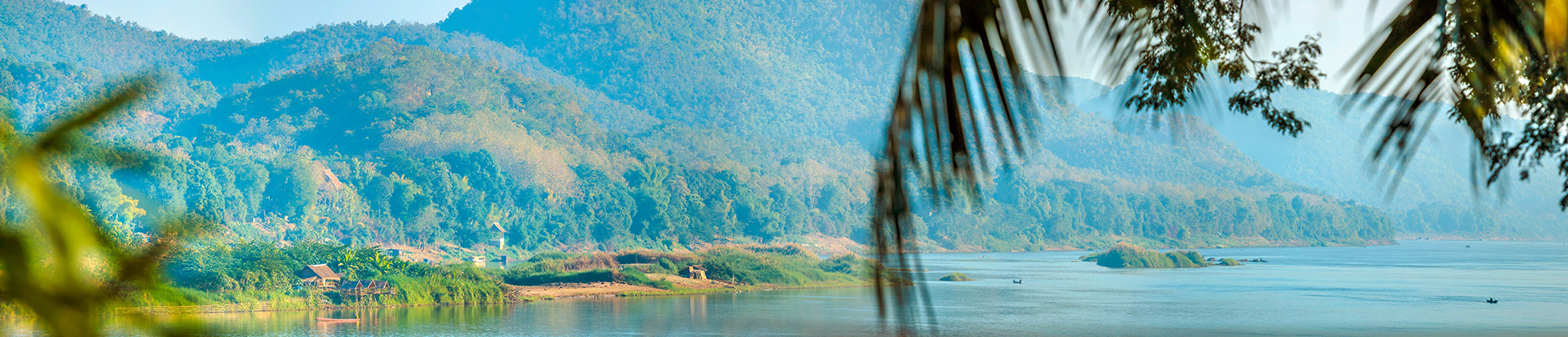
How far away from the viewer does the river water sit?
110ft

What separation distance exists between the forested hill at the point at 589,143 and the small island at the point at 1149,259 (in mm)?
7936

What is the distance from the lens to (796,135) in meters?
94.4

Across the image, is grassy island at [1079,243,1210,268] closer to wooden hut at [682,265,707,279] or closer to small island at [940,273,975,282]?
small island at [940,273,975,282]

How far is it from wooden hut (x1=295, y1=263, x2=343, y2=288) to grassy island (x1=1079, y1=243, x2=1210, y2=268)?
46.5 m

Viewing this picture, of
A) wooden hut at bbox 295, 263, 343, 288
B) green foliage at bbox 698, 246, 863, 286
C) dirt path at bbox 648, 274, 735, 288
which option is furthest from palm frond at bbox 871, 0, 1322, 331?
green foliage at bbox 698, 246, 863, 286

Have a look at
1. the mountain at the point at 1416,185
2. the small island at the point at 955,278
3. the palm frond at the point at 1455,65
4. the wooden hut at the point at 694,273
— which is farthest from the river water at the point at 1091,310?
the mountain at the point at 1416,185

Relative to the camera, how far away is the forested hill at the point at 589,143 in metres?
54.1

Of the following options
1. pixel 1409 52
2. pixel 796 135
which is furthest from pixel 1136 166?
pixel 1409 52

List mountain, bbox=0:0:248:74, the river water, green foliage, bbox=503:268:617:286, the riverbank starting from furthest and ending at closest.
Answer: mountain, bbox=0:0:248:74 → green foliage, bbox=503:268:617:286 → the riverbank → the river water

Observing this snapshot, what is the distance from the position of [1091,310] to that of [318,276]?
2867 cm

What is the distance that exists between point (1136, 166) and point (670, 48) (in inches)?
1766

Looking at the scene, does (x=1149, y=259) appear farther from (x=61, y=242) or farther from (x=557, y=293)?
(x=61, y=242)

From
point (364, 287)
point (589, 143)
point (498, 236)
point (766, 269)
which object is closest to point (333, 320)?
point (364, 287)

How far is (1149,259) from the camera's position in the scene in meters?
67.9
